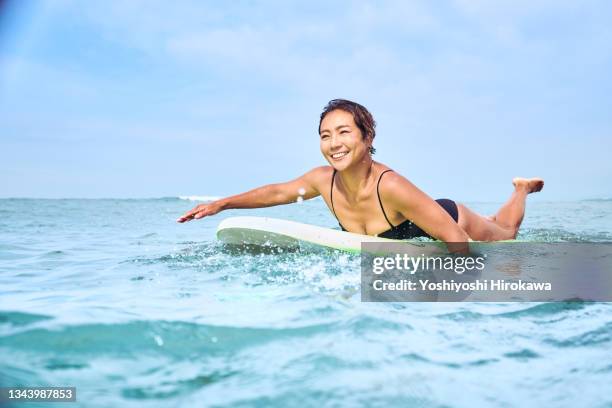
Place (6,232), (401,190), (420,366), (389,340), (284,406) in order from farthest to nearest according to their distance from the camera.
→ (6,232) → (401,190) → (389,340) → (420,366) → (284,406)

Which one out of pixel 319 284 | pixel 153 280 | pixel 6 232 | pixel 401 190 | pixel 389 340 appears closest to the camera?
pixel 389 340

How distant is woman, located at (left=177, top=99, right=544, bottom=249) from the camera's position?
12.4ft

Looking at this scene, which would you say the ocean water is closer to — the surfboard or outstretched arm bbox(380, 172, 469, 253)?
outstretched arm bbox(380, 172, 469, 253)

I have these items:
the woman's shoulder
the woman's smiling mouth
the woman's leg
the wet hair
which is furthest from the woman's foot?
the woman's smiling mouth

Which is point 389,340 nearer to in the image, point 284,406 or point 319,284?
point 284,406

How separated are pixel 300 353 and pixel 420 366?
43cm

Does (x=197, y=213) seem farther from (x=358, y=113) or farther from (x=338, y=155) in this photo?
(x=358, y=113)

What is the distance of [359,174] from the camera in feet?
13.0

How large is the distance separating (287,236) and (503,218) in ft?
8.51

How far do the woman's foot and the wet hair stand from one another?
2961 millimetres

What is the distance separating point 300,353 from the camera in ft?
6.12

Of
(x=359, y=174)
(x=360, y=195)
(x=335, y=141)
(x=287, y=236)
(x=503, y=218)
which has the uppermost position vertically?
(x=335, y=141)

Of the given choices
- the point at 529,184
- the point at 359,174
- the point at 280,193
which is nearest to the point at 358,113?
the point at 359,174

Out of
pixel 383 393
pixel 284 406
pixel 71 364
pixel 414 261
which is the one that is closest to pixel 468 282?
pixel 414 261
